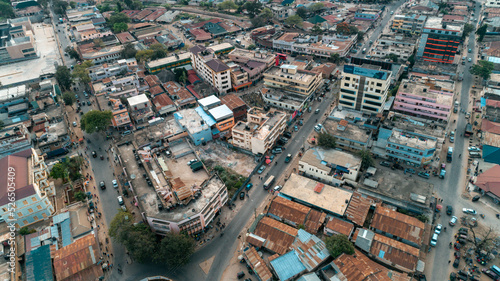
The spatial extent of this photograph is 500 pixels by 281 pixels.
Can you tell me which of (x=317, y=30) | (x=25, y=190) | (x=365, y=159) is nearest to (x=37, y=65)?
(x=25, y=190)

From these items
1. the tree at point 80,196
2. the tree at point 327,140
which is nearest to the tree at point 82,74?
the tree at point 80,196

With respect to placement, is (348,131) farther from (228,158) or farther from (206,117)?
(206,117)

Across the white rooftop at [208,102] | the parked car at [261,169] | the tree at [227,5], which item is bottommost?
the parked car at [261,169]

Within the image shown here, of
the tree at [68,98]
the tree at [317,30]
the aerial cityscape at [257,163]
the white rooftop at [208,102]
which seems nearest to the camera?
the aerial cityscape at [257,163]

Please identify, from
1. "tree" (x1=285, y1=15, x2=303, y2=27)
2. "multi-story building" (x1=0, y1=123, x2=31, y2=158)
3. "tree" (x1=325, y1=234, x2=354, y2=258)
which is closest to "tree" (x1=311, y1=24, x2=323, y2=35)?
"tree" (x1=285, y1=15, x2=303, y2=27)

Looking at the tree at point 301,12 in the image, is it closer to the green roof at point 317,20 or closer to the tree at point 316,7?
the green roof at point 317,20

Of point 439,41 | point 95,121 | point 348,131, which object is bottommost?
point 348,131

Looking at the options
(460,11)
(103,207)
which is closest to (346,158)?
(103,207)
